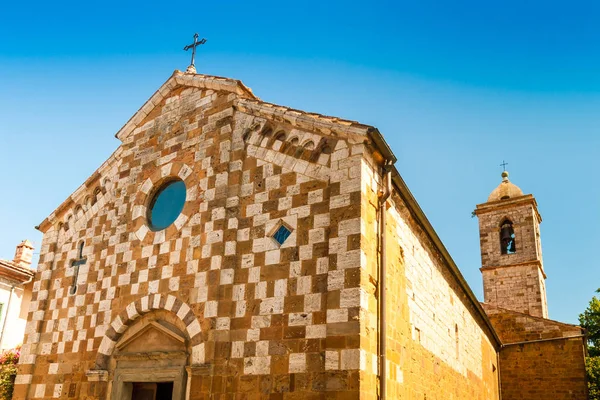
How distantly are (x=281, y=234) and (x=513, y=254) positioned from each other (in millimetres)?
23365

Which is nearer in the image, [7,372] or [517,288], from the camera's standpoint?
[7,372]

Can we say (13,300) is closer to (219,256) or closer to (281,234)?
(219,256)

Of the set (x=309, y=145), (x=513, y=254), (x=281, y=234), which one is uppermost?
(x=513, y=254)

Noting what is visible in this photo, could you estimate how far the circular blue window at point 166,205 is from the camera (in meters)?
9.96

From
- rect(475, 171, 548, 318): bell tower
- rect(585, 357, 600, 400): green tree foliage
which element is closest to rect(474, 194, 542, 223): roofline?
rect(475, 171, 548, 318): bell tower

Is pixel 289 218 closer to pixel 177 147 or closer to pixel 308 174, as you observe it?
pixel 308 174

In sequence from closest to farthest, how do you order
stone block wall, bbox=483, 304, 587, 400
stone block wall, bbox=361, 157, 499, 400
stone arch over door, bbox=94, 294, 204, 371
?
stone block wall, bbox=361, 157, 499, 400 → stone arch over door, bbox=94, 294, 204, 371 → stone block wall, bbox=483, 304, 587, 400

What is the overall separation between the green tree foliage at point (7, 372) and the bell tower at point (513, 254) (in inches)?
885

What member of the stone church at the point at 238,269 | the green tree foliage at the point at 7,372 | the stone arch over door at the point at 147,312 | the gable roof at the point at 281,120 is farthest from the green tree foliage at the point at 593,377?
the green tree foliage at the point at 7,372

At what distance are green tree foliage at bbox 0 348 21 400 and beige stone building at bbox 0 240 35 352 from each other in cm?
281

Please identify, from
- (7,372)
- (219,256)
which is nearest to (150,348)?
(219,256)

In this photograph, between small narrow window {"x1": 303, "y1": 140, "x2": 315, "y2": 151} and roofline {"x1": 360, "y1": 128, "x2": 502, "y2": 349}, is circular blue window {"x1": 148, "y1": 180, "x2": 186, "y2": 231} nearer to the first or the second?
small narrow window {"x1": 303, "y1": 140, "x2": 315, "y2": 151}

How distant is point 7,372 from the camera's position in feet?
45.4

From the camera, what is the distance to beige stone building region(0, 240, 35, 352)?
1775cm
